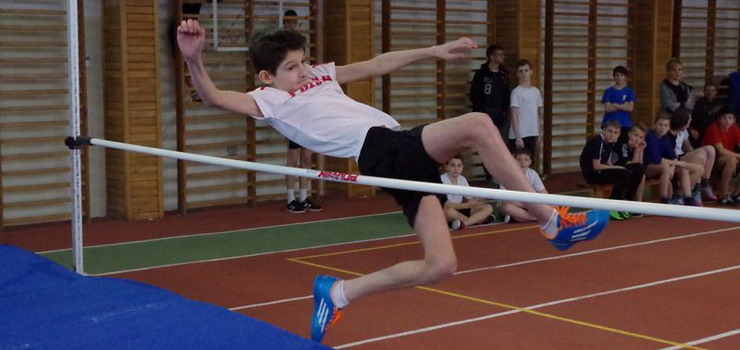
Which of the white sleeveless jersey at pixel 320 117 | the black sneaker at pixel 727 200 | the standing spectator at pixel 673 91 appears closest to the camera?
the white sleeveless jersey at pixel 320 117

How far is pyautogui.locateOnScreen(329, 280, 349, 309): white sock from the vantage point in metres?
4.20

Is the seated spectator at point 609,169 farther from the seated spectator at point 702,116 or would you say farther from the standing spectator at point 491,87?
the seated spectator at point 702,116

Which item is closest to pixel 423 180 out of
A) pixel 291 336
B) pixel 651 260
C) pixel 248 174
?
pixel 291 336

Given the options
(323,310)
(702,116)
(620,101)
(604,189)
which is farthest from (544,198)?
(702,116)

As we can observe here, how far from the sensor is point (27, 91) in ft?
28.2

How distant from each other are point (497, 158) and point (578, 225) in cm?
50

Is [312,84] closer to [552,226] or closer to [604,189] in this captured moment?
[552,226]

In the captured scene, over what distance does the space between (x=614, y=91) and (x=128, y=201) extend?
215 inches

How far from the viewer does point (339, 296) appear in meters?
4.20

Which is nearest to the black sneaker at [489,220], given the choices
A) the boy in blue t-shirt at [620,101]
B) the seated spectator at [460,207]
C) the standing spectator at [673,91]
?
the seated spectator at [460,207]

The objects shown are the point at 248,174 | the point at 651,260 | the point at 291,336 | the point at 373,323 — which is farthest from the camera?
the point at 248,174

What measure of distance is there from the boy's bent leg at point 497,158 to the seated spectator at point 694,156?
6.41m

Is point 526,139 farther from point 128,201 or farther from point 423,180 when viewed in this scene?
point 423,180

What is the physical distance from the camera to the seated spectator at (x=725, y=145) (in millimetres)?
10234
